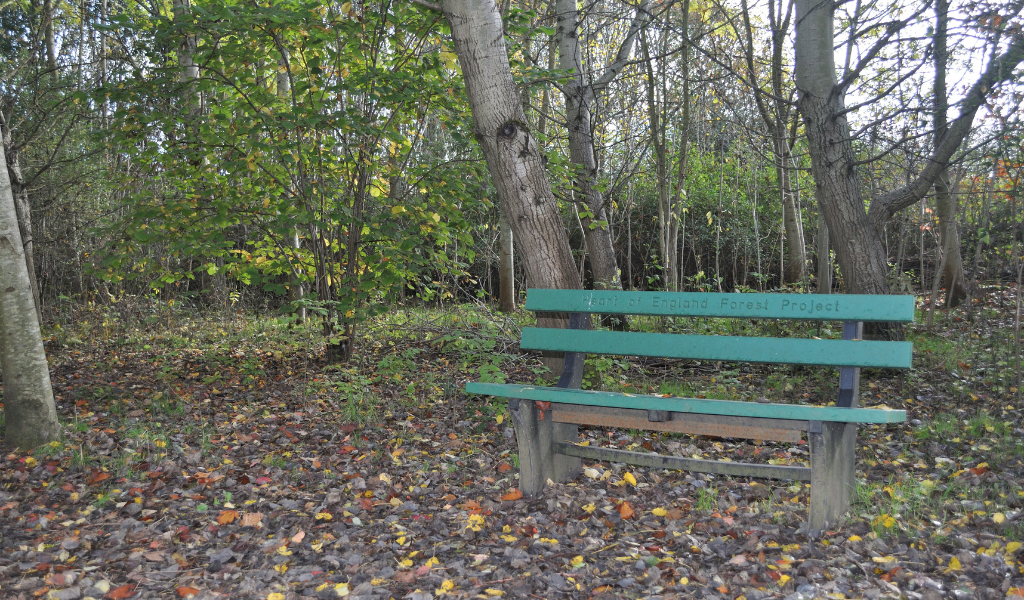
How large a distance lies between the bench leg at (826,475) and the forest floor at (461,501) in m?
0.08

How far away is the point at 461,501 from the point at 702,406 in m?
1.29

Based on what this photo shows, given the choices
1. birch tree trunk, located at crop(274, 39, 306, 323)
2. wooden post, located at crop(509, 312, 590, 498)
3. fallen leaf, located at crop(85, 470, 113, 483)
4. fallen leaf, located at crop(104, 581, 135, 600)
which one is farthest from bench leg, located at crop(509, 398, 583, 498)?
birch tree trunk, located at crop(274, 39, 306, 323)

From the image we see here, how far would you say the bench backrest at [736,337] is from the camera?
9.14 ft

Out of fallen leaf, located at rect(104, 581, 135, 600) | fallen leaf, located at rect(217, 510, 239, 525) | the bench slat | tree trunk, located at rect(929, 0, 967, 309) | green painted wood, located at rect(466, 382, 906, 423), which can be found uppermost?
tree trunk, located at rect(929, 0, 967, 309)

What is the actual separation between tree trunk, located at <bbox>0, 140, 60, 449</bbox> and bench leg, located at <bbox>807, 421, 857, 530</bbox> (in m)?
3.97

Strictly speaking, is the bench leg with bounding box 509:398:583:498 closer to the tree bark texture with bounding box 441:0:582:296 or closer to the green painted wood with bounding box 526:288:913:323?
the green painted wood with bounding box 526:288:913:323

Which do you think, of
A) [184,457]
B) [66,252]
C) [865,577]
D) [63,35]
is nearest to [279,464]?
[184,457]

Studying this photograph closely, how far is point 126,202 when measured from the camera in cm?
504

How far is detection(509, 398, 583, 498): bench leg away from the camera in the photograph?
10.7 ft

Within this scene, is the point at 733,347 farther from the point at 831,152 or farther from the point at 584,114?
the point at 584,114

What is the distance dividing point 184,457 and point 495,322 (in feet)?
9.18

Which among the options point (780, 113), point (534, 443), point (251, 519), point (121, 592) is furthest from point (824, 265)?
point (121, 592)

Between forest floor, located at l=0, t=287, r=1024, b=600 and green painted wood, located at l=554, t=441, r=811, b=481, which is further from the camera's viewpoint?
green painted wood, located at l=554, t=441, r=811, b=481

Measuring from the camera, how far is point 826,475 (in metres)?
2.73
